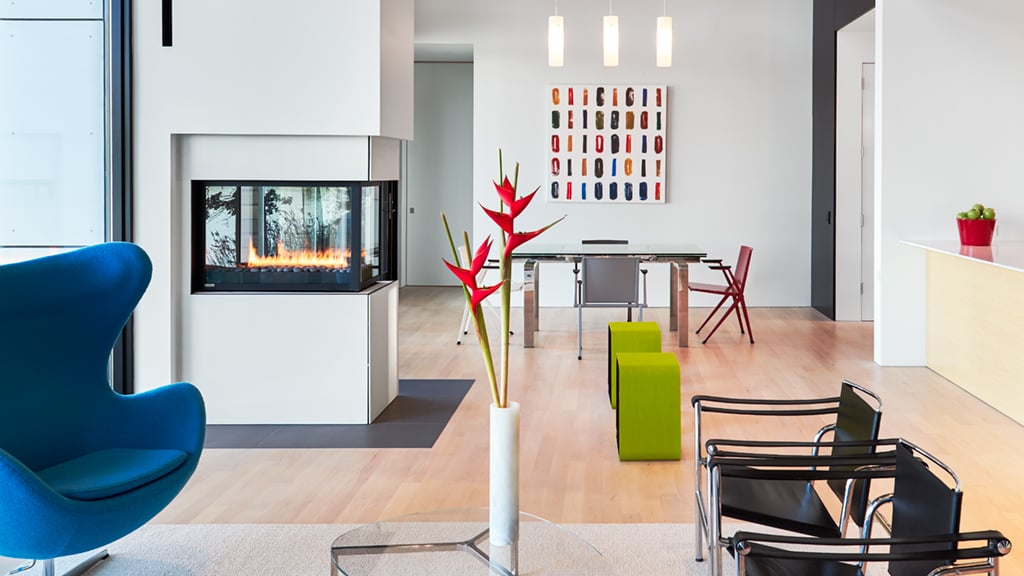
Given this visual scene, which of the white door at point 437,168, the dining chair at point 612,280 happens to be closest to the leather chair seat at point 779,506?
the dining chair at point 612,280

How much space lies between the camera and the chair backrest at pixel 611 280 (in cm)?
803

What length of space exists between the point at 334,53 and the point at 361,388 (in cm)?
177

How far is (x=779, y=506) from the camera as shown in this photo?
9.93 feet

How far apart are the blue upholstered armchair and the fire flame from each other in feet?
6.05

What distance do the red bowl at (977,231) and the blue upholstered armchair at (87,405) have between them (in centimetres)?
523

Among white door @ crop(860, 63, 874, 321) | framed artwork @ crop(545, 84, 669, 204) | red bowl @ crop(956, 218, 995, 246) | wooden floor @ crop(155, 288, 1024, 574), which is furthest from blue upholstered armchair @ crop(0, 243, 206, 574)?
white door @ crop(860, 63, 874, 321)

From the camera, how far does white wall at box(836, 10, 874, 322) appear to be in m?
9.57

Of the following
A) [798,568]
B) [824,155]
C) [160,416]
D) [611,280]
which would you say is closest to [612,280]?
[611,280]

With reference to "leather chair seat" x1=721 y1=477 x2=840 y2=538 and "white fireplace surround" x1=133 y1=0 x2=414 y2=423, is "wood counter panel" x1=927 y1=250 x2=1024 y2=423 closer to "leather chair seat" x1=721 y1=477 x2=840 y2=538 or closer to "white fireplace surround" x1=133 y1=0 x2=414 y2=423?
"leather chair seat" x1=721 y1=477 x2=840 y2=538

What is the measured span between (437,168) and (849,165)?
5.17 meters

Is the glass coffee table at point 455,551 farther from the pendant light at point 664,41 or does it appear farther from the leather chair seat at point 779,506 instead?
the pendant light at point 664,41

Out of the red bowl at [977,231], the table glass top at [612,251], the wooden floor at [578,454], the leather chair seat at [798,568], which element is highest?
the red bowl at [977,231]

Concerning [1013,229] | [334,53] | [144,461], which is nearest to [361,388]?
[334,53]

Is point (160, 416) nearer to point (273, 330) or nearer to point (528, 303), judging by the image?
point (273, 330)
